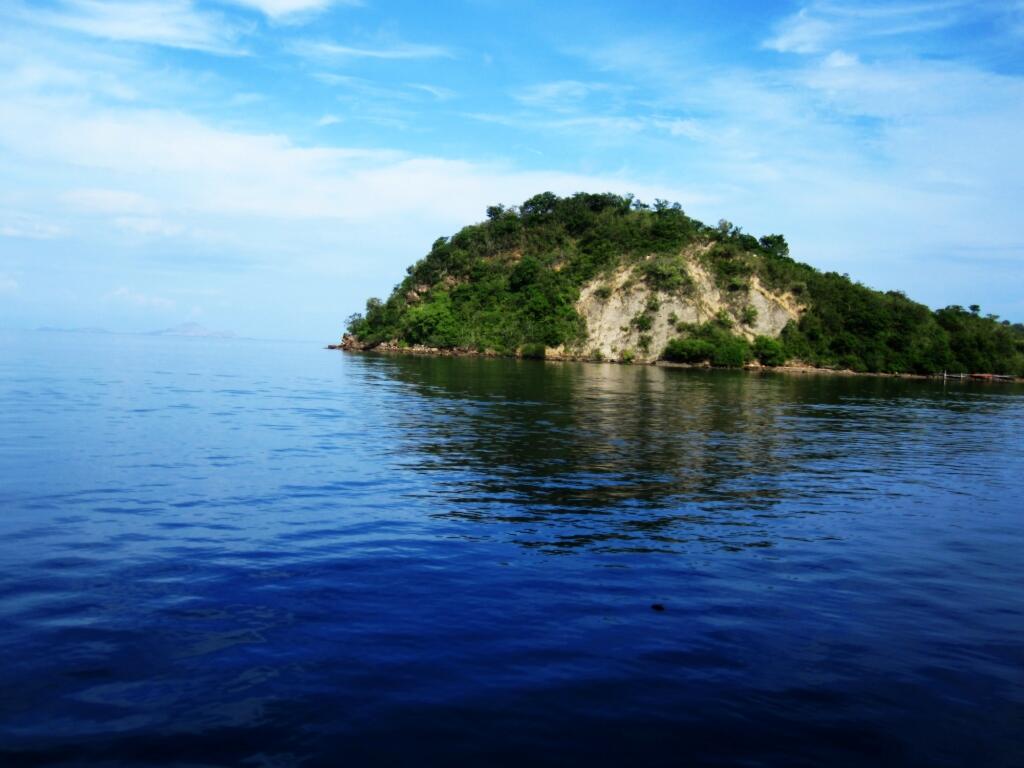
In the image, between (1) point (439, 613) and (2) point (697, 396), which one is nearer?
(1) point (439, 613)

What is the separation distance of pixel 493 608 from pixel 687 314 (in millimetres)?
135902

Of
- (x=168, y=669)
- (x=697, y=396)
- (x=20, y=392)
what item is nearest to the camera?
(x=168, y=669)

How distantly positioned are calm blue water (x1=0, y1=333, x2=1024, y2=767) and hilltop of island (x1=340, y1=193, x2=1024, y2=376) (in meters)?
118

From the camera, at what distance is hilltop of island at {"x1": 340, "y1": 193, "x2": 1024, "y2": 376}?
13925 centimetres

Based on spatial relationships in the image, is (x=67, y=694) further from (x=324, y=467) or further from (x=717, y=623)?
(x=324, y=467)

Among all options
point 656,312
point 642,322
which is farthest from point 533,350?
point 656,312

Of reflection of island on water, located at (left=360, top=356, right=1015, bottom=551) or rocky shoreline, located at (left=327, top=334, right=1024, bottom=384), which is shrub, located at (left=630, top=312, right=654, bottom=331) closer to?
rocky shoreline, located at (left=327, top=334, right=1024, bottom=384)

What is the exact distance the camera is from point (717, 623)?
10000mm

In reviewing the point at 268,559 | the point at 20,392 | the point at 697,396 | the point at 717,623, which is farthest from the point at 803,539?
the point at 697,396

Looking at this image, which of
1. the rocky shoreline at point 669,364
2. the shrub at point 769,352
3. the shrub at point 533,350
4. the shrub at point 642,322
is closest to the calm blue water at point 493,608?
the rocky shoreline at point 669,364

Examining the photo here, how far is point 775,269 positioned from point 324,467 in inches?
5658

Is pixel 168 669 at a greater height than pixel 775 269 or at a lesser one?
lesser

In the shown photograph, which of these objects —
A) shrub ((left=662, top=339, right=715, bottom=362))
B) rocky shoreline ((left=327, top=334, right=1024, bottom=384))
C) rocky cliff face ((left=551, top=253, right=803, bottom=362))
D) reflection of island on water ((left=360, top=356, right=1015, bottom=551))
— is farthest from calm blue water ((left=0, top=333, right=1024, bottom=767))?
rocky cliff face ((left=551, top=253, right=803, bottom=362))

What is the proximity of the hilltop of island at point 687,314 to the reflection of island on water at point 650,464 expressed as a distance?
93010 mm
